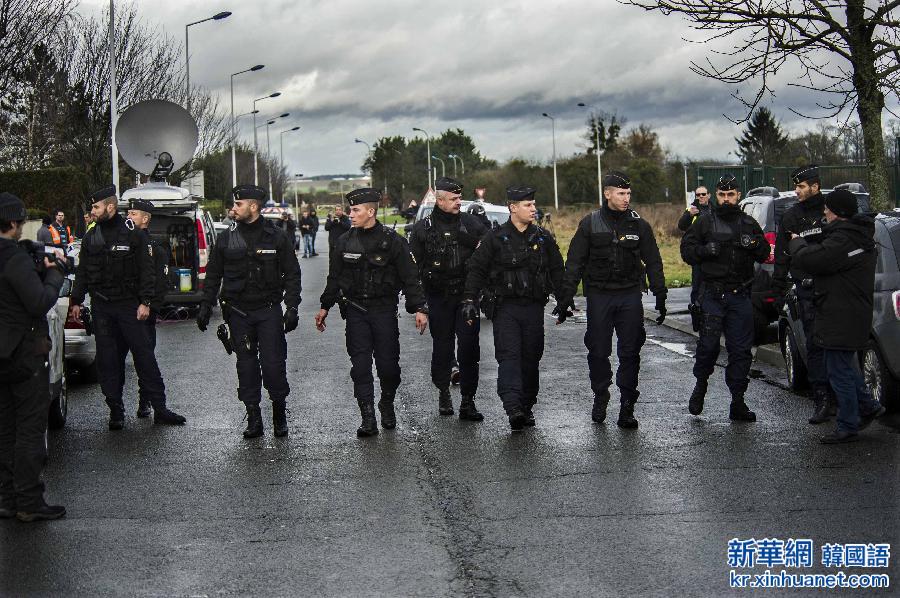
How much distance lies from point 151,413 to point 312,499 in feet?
13.2

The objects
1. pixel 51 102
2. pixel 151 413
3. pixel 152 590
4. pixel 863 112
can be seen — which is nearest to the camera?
pixel 152 590

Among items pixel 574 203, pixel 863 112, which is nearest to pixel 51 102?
pixel 863 112

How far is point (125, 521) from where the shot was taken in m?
7.12

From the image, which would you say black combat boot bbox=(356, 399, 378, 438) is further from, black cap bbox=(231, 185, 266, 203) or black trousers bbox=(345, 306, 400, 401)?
black cap bbox=(231, 185, 266, 203)

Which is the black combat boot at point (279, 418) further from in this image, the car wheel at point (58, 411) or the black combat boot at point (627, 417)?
the black combat boot at point (627, 417)

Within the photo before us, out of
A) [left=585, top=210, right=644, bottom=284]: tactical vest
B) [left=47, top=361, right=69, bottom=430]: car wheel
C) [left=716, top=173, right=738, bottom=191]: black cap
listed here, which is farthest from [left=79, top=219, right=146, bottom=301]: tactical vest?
[left=716, top=173, right=738, bottom=191]: black cap

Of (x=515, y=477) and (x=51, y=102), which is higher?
(x=51, y=102)

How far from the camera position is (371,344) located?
9938 millimetres

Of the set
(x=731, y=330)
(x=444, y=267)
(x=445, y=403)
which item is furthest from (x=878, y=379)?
(x=444, y=267)

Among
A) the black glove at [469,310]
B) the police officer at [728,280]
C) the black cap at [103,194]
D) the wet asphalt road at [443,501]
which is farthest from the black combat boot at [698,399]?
the black cap at [103,194]

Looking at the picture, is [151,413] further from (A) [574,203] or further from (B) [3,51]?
(A) [574,203]

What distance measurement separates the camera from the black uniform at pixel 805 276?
32.4 ft

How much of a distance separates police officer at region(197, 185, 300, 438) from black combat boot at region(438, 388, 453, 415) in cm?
144

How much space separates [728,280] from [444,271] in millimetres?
2324
